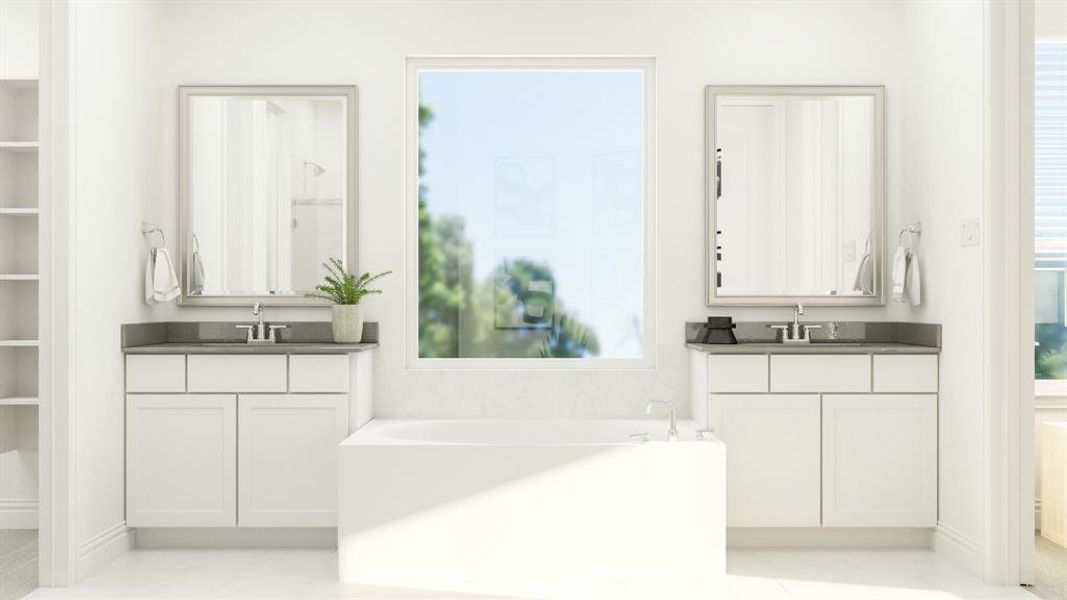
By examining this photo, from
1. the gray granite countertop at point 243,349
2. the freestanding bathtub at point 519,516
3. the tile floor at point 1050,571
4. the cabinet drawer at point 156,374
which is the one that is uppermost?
the gray granite countertop at point 243,349

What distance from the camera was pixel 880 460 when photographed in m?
3.60

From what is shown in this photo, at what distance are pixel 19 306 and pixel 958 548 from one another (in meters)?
4.31

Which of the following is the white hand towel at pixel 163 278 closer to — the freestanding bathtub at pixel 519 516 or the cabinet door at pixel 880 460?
the freestanding bathtub at pixel 519 516

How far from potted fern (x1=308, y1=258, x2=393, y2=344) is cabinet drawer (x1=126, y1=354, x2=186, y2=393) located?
2.19 ft

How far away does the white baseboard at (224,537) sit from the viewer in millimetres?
3664

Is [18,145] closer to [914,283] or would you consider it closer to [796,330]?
[796,330]

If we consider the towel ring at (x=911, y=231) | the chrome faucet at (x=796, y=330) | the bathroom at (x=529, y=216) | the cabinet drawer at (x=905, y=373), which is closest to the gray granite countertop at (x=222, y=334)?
the bathroom at (x=529, y=216)

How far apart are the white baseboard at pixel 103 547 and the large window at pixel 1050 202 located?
3.84 m

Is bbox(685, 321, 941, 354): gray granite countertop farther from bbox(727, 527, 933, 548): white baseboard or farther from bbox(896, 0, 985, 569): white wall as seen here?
bbox(727, 527, 933, 548): white baseboard

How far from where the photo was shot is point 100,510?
11.1ft

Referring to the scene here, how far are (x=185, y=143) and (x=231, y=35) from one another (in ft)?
1.84

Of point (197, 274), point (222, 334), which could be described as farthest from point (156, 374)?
point (197, 274)

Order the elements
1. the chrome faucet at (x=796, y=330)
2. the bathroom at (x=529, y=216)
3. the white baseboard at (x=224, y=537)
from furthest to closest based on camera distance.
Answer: the chrome faucet at (x=796, y=330) < the white baseboard at (x=224, y=537) < the bathroom at (x=529, y=216)

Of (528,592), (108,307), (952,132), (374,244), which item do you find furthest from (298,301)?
(952,132)
